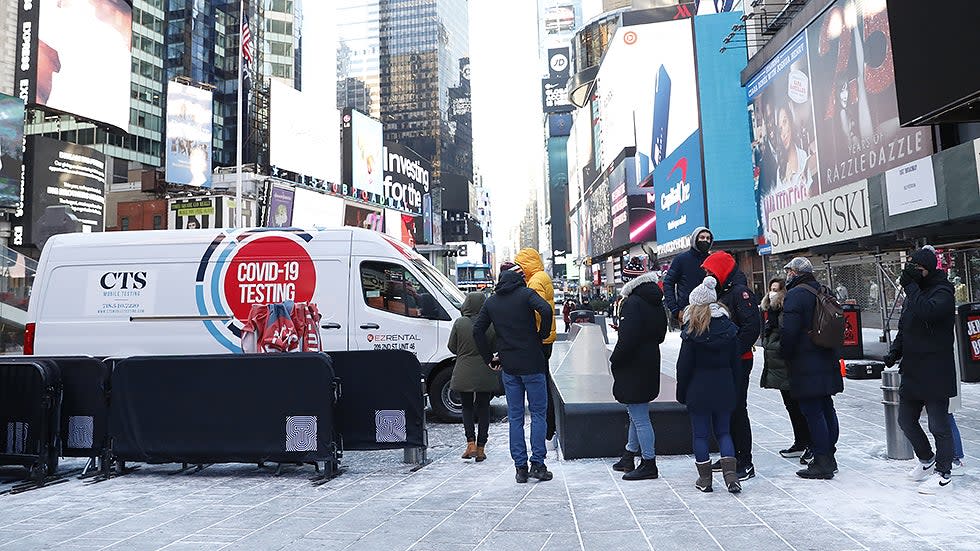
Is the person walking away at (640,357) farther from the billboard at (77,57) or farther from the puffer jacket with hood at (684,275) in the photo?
the billboard at (77,57)

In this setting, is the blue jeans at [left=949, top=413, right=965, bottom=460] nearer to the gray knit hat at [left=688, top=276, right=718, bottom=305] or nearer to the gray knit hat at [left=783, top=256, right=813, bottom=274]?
the gray knit hat at [left=783, top=256, right=813, bottom=274]

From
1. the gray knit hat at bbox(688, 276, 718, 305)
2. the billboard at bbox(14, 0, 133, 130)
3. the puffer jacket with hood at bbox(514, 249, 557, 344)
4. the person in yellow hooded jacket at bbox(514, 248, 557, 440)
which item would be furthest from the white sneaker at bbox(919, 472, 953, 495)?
the billboard at bbox(14, 0, 133, 130)

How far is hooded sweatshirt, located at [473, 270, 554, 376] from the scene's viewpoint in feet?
18.4

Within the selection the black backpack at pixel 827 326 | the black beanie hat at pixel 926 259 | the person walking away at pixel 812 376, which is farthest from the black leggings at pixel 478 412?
the black beanie hat at pixel 926 259

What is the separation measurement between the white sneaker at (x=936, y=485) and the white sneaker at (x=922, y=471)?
6 centimetres

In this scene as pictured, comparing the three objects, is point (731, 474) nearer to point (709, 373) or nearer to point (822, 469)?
point (709, 373)

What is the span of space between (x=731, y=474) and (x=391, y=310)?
210 inches

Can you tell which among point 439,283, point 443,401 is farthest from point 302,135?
point 443,401

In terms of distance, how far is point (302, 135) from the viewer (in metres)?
53.2

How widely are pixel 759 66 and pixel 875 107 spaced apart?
439 inches

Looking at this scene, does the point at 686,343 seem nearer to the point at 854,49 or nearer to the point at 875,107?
the point at 875,107

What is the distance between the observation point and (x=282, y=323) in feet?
24.6

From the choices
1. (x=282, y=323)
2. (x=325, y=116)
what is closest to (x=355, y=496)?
(x=282, y=323)

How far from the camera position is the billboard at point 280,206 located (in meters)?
49.7
